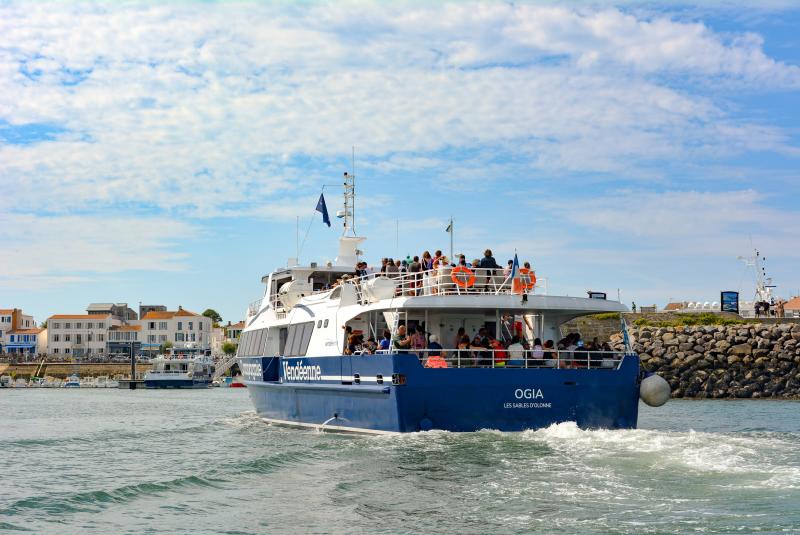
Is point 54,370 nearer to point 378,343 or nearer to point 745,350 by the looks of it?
point 745,350

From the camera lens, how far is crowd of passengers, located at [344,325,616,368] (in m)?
19.8

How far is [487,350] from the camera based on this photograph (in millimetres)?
19297

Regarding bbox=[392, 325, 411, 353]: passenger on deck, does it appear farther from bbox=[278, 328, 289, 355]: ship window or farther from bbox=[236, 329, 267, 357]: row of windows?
bbox=[236, 329, 267, 357]: row of windows

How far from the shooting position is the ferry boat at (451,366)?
19297mm

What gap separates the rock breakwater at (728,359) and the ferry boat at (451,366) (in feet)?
74.8

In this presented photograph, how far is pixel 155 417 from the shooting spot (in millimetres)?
37500

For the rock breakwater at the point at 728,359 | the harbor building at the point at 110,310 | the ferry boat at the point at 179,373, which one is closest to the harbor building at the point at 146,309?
the harbor building at the point at 110,310

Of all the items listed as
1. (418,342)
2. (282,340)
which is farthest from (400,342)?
(282,340)

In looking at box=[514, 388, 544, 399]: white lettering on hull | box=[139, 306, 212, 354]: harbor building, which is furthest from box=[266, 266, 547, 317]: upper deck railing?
box=[139, 306, 212, 354]: harbor building

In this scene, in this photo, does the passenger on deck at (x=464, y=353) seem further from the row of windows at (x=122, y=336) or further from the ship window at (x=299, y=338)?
the row of windows at (x=122, y=336)

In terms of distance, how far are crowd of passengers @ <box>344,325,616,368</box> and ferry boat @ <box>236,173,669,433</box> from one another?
5 centimetres

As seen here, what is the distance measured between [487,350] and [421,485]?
5002mm

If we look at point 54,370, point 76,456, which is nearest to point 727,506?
point 76,456

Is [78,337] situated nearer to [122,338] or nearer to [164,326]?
[122,338]
